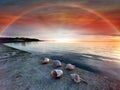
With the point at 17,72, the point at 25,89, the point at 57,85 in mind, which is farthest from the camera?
the point at 17,72

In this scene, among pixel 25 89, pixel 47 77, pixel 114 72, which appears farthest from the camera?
pixel 114 72

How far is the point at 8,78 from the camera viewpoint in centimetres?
561

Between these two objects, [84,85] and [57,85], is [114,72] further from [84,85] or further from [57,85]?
[57,85]

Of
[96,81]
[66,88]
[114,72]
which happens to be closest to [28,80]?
[66,88]

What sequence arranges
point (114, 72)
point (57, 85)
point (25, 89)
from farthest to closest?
point (114, 72)
point (57, 85)
point (25, 89)

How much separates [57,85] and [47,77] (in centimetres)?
85

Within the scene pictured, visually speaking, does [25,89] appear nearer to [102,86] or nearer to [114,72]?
[102,86]

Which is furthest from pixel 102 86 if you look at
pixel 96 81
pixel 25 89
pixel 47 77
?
pixel 25 89

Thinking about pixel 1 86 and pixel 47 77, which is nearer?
pixel 1 86

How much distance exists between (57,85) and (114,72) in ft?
12.1

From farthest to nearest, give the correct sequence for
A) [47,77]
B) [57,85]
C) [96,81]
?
1. [47,77]
2. [96,81]
3. [57,85]

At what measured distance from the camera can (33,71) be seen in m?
6.44

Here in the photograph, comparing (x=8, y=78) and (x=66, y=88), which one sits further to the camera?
(x=8, y=78)

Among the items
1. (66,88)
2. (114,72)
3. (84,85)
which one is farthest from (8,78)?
(114,72)
